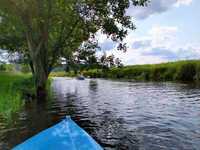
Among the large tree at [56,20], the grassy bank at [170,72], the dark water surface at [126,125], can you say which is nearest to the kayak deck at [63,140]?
the dark water surface at [126,125]

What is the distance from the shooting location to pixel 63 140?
7.85 metres

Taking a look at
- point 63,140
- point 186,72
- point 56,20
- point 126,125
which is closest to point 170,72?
point 186,72

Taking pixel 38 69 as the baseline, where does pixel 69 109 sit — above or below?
below

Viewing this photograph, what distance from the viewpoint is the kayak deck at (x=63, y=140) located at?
7746 mm

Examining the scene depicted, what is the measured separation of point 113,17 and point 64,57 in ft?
32.6

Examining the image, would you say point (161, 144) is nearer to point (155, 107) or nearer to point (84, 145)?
point (84, 145)

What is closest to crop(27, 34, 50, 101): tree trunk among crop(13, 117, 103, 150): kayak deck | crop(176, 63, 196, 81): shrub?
crop(13, 117, 103, 150): kayak deck

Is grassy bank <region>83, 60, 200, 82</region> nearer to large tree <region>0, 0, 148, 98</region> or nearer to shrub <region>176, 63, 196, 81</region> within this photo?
shrub <region>176, 63, 196, 81</region>

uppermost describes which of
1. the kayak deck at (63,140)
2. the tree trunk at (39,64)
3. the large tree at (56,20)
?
the large tree at (56,20)

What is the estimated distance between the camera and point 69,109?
26.0m

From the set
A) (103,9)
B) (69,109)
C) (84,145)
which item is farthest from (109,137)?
(103,9)

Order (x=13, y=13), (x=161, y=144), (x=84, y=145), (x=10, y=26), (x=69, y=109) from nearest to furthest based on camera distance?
1. (x=84, y=145)
2. (x=161, y=144)
3. (x=69, y=109)
4. (x=13, y=13)
5. (x=10, y=26)

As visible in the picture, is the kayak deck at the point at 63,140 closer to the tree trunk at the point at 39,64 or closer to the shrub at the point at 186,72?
the tree trunk at the point at 39,64

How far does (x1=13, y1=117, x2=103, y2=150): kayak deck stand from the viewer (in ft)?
25.4
